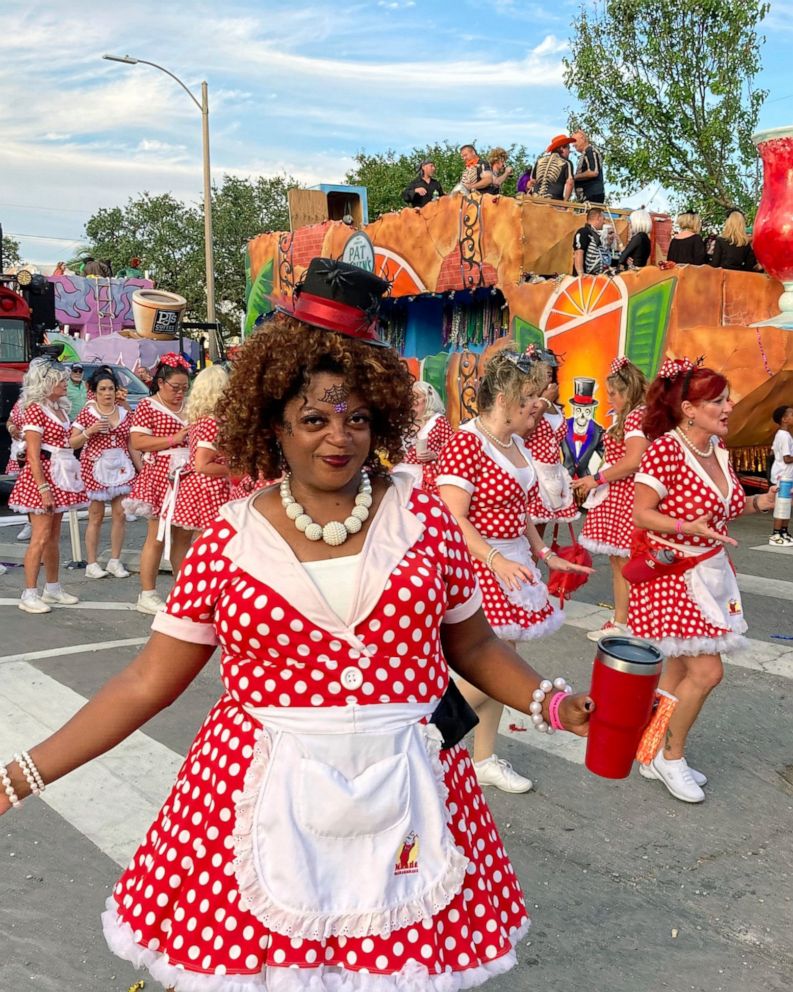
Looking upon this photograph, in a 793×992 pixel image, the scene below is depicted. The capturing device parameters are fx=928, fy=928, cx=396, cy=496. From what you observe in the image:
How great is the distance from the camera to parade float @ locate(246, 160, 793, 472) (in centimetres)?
1230

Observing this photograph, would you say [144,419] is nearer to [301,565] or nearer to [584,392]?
[301,565]

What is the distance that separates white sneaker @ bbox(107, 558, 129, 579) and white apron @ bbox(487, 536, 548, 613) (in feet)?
18.0

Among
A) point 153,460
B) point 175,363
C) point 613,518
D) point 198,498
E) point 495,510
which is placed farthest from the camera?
point 153,460

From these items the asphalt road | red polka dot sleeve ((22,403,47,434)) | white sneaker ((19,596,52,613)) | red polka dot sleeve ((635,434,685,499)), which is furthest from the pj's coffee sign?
red polka dot sleeve ((635,434,685,499))

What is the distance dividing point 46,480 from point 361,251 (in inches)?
468

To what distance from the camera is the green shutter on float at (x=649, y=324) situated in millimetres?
12755

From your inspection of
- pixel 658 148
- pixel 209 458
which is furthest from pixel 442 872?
pixel 658 148

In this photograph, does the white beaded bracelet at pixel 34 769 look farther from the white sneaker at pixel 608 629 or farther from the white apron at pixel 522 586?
the white sneaker at pixel 608 629

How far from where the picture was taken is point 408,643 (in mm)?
1956

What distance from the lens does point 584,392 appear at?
14000mm

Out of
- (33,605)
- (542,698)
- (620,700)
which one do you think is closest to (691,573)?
(542,698)

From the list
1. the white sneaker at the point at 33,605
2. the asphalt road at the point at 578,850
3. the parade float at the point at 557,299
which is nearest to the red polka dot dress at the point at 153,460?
the white sneaker at the point at 33,605

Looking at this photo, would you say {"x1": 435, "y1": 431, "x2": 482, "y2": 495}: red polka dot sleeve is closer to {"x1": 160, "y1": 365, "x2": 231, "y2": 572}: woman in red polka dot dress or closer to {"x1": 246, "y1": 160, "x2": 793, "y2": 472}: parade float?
{"x1": 160, "y1": 365, "x2": 231, "y2": 572}: woman in red polka dot dress

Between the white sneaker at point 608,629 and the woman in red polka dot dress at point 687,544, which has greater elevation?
the woman in red polka dot dress at point 687,544
